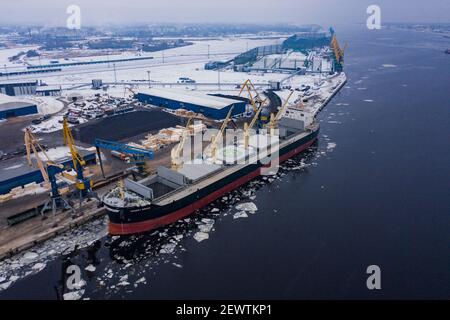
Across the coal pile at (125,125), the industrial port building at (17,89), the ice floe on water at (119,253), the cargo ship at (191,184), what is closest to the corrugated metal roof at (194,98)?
the coal pile at (125,125)

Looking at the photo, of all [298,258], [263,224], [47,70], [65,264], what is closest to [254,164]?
[263,224]

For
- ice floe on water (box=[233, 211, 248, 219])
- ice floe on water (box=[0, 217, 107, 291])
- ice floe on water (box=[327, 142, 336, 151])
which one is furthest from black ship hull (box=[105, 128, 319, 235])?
ice floe on water (box=[327, 142, 336, 151])

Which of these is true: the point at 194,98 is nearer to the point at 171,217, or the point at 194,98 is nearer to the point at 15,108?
the point at 15,108

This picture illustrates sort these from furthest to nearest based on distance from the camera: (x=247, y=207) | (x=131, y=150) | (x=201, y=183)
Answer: (x=131, y=150)
(x=201, y=183)
(x=247, y=207)

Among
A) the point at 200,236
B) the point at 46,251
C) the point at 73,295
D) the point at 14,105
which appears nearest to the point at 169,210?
the point at 200,236
